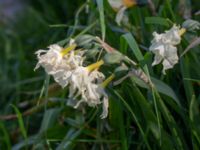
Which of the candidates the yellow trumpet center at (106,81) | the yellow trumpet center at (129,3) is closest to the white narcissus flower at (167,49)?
the yellow trumpet center at (106,81)

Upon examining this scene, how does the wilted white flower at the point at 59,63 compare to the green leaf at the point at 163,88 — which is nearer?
the wilted white flower at the point at 59,63

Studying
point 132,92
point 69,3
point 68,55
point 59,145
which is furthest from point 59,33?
point 68,55

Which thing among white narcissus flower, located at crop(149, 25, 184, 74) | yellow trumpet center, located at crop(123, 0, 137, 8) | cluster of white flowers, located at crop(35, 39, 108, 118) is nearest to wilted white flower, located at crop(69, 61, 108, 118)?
cluster of white flowers, located at crop(35, 39, 108, 118)

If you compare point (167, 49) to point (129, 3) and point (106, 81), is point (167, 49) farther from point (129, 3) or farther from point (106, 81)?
point (129, 3)

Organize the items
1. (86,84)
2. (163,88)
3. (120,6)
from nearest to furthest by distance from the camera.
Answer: (86,84) < (163,88) < (120,6)

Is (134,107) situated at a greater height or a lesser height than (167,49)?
lesser

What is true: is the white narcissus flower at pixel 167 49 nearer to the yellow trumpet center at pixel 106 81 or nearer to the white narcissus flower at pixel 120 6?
the yellow trumpet center at pixel 106 81

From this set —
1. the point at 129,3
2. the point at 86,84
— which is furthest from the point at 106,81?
the point at 129,3

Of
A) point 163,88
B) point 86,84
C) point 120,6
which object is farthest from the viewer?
point 120,6
